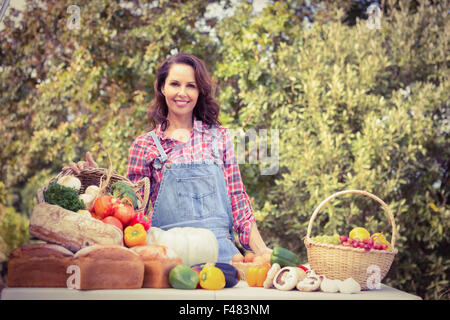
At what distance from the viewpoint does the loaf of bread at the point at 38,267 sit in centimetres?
163

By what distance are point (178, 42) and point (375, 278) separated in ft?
15.8

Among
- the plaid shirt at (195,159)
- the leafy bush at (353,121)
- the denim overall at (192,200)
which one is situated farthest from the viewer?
the leafy bush at (353,121)

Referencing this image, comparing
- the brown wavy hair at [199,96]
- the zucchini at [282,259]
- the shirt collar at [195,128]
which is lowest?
the zucchini at [282,259]

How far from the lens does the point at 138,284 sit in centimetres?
169

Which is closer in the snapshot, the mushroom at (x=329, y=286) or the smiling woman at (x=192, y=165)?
the mushroom at (x=329, y=286)

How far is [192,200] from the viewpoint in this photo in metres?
2.68

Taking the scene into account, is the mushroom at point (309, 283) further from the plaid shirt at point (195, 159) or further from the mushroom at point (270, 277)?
the plaid shirt at point (195, 159)

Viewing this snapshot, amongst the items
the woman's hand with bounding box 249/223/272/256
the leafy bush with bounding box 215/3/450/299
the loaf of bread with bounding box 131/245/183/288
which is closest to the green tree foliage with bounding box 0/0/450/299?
the leafy bush with bounding box 215/3/450/299

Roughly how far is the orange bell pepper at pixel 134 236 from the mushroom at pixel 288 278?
503 millimetres

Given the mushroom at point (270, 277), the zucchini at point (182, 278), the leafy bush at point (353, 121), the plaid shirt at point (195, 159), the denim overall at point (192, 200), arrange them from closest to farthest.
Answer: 1. the zucchini at point (182, 278)
2. the mushroom at point (270, 277)
3. the denim overall at point (192, 200)
4. the plaid shirt at point (195, 159)
5. the leafy bush at point (353, 121)

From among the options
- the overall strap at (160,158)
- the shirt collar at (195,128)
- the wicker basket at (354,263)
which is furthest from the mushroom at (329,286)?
the shirt collar at (195,128)

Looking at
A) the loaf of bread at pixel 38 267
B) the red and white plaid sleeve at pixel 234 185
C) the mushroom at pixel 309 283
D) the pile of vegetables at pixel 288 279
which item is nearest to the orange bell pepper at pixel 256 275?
the pile of vegetables at pixel 288 279

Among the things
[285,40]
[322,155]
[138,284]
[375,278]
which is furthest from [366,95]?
[138,284]

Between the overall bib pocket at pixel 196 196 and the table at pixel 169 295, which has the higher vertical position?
the overall bib pocket at pixel 196 196
